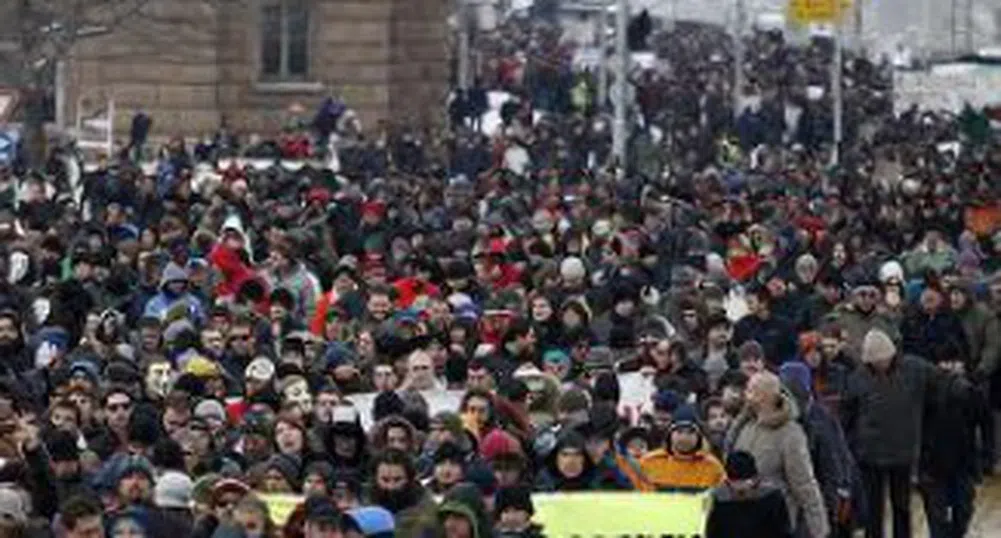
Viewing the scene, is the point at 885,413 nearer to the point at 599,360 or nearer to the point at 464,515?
the point at 599,360

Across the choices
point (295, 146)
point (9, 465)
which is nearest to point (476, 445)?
point (9, 465)

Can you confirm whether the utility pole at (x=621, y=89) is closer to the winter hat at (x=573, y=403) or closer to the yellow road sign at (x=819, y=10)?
the yellow road sign at (x=819, y=10)

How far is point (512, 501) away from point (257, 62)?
40395mm

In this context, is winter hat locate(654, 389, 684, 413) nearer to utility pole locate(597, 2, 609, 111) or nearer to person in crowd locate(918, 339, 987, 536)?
person in crowd locate(918, 339, 987, 536)

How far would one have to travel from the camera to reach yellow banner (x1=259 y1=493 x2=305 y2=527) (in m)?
17.3

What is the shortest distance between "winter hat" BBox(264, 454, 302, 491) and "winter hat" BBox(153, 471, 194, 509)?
71cm

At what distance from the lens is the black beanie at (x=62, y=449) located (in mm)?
18130

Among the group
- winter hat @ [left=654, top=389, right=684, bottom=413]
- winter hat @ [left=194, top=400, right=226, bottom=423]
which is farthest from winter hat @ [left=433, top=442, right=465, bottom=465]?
winter hat @ [left=654, top=389, right=684, bottom=413]

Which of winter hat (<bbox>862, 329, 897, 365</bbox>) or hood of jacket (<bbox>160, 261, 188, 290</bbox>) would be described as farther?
hood of jacket (<bbox>160, 261, 188, 290</bbox>)

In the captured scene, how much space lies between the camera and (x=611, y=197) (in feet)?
121

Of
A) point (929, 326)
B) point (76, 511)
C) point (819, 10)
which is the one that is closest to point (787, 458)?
point (76, 511)

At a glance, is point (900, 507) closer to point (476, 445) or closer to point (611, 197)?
point (476, 445)

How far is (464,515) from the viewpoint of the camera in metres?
16.5

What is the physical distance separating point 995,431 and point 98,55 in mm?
31080
